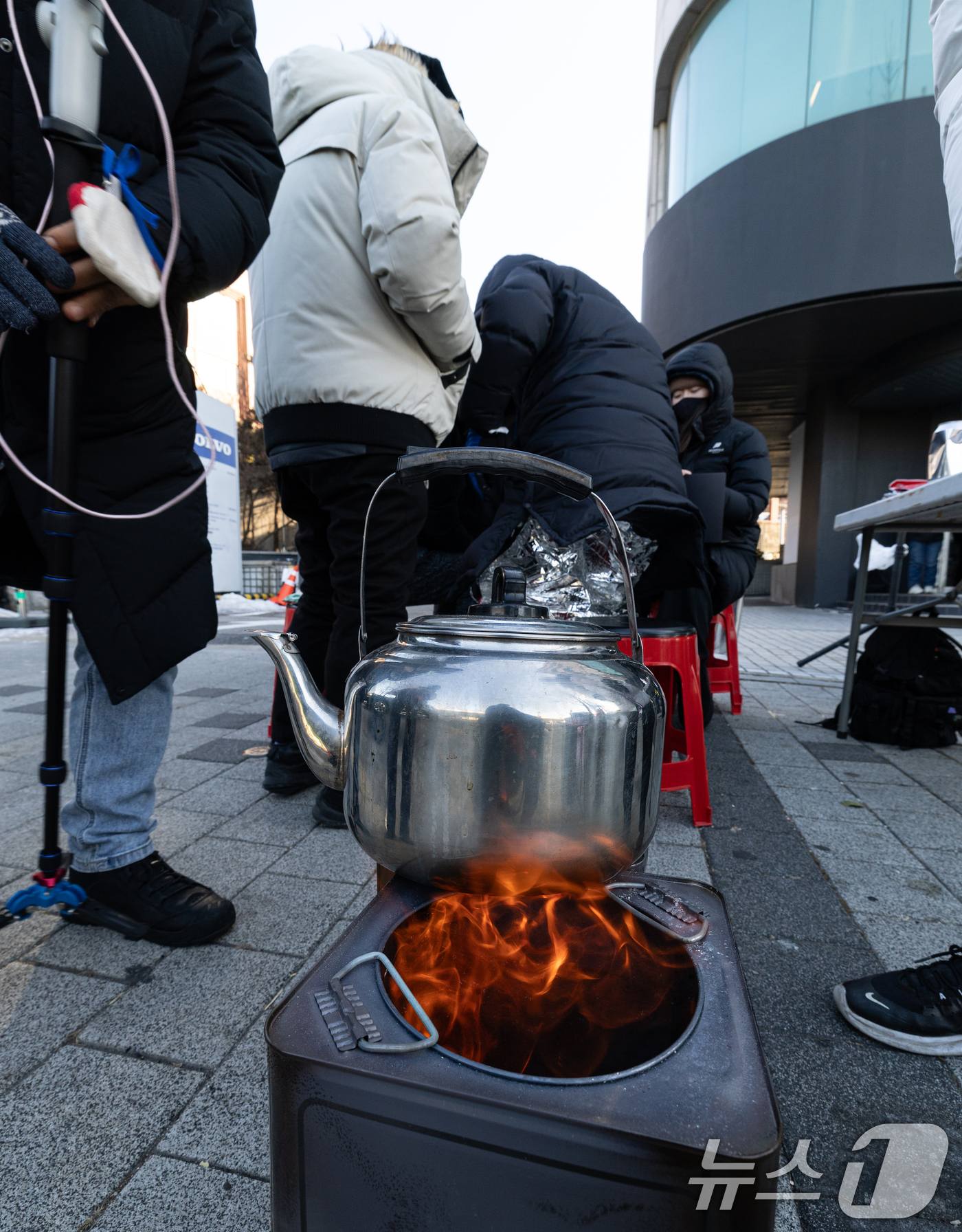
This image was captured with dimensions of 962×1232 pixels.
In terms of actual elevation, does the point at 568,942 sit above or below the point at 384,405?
below

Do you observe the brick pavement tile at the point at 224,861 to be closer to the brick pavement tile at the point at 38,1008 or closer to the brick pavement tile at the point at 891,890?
the brick pavement tile at the point at 38,1008

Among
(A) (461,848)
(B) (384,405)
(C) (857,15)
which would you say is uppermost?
(C) (857,15)

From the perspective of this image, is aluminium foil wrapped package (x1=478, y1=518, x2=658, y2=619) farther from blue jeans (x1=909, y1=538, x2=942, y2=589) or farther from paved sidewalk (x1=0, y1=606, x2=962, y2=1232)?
blue jeans (x1=909, y1=538, x2=942, y2=589)

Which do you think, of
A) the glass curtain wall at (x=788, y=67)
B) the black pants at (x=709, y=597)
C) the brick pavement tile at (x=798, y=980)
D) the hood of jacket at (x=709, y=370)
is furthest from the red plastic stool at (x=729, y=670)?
the glass curtain wall at (x=788, y=67)

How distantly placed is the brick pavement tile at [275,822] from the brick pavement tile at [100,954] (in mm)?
532

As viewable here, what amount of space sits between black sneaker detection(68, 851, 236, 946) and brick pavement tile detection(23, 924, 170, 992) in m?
0.03

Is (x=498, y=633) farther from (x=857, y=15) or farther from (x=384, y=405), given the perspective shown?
(x=857, y=15)

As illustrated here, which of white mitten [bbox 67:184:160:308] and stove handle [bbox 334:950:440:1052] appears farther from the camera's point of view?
white mitten [bbox 67:184:160:308]

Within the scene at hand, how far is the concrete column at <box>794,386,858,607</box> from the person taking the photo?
12180 mm

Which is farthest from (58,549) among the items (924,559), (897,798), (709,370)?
(924,559)

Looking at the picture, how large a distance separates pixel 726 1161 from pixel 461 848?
0.35m

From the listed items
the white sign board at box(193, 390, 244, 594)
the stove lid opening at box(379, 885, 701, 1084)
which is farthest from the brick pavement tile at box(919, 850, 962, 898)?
the white sign board at box(193, 390, 244, 594)

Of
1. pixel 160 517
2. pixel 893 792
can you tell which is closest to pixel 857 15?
pixel 893 792

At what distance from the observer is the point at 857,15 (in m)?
9.02
